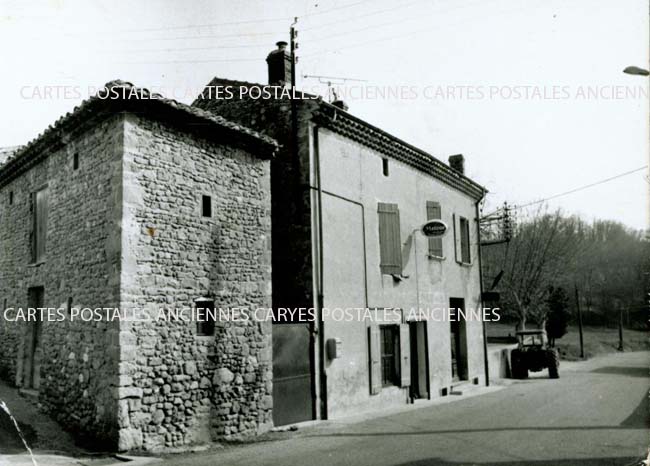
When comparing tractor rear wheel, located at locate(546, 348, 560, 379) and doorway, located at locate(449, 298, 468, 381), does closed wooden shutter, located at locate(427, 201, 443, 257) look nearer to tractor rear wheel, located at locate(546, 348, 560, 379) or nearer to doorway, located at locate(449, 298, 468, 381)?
doorway, located at locate(449, 298, 468, 381)

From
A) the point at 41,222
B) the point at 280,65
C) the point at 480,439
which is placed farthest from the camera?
the point at 280,65

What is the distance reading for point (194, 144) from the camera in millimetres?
9688

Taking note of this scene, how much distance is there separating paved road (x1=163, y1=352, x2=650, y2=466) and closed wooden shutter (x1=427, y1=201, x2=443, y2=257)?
493cm

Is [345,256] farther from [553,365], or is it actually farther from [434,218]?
[553,365]

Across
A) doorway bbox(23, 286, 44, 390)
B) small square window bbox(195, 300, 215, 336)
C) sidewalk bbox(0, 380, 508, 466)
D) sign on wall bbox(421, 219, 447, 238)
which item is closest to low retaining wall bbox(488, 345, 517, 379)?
sign on wall bbox(421, 219, 447, 238)

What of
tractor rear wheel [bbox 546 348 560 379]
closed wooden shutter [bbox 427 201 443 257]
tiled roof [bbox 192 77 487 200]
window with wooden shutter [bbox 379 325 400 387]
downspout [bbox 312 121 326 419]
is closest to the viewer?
downspout [bbox 312 121 326 419]

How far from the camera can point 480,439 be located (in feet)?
28.4

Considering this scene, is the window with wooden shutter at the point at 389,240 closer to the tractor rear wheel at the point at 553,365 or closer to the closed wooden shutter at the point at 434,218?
the closed wooden shutter at the point at 434,218

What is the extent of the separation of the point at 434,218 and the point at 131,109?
10.4 metres

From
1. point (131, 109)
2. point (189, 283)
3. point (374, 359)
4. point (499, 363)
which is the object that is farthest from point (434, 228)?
point (499, 363)

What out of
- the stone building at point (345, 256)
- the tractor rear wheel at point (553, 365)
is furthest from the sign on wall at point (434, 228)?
the tractor rear wheel at point (553, 365)

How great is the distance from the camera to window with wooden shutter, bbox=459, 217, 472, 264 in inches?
746

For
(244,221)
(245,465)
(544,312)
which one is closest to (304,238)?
(244,221)

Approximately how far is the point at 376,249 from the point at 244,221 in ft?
14.9
